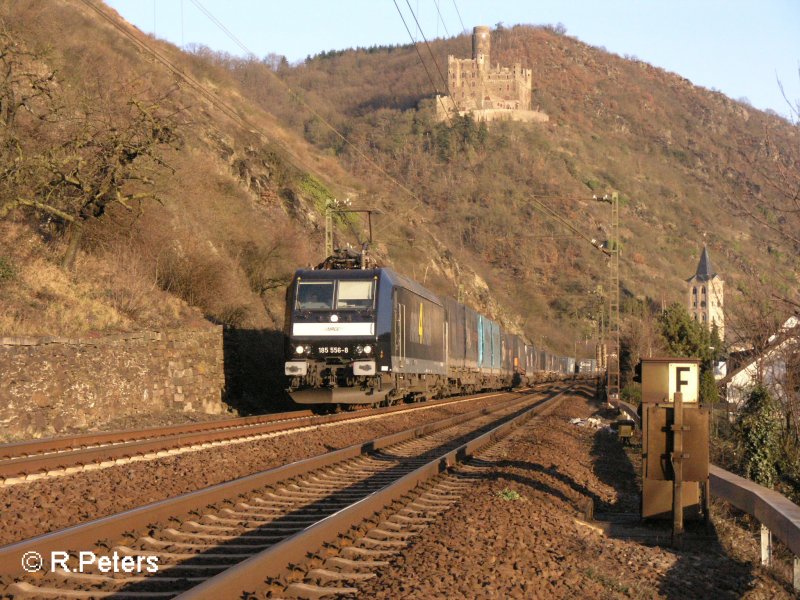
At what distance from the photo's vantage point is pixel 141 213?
27094 mm

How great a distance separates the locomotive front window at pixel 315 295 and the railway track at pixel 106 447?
4075 mm

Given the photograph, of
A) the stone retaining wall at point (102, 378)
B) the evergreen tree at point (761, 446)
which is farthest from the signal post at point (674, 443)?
the stone retaining wall at point (102, 378)

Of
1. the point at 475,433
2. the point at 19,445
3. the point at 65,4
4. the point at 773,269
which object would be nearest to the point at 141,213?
the point at 475,433

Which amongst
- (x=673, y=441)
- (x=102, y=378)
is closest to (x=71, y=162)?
(x=102, y=378)

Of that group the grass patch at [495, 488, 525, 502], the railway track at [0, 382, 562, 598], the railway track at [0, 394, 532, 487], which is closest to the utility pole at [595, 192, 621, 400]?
the railway track at [0, 394, 532, 487]

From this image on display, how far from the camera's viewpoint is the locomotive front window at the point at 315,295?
22844 mm

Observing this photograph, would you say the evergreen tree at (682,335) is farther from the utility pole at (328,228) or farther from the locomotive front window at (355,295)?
the locomotive front window at (355,295)

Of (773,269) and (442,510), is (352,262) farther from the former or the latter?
(442,510)

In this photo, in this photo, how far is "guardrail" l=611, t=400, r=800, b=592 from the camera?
670 centimetres

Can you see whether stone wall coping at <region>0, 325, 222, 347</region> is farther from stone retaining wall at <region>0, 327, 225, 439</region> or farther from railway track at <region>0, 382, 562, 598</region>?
railway track at <region>0, 382, 562, 598</region>

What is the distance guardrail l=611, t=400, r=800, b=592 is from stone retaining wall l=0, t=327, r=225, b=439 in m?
12.2

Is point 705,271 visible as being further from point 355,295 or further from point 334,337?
point 334,337

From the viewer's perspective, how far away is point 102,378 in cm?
1969

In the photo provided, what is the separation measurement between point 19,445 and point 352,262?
12.3m
